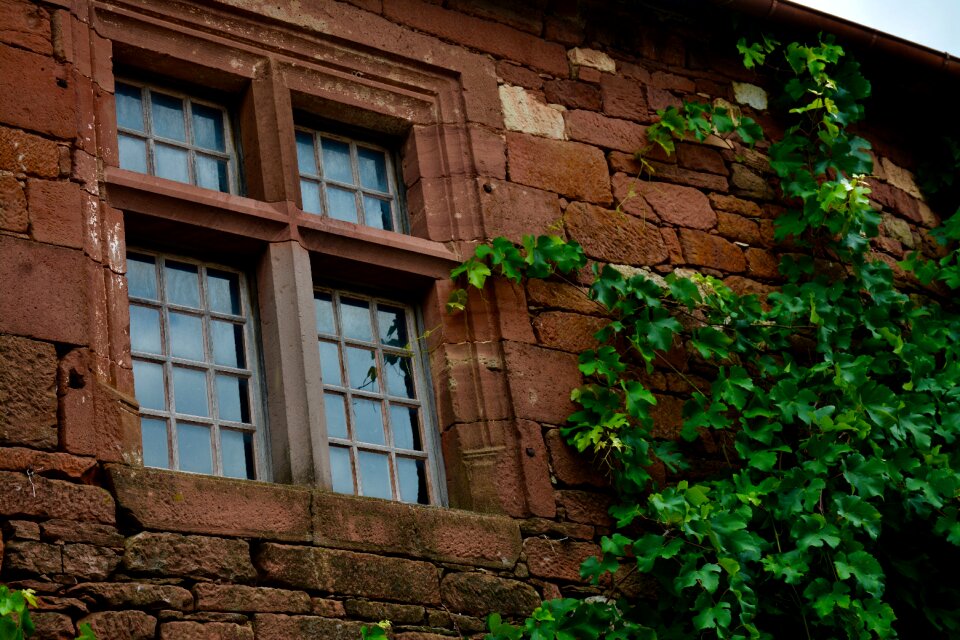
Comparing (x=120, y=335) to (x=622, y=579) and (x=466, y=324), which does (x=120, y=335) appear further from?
(x=622, y=579)

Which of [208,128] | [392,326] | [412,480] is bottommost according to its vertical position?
[412,480]

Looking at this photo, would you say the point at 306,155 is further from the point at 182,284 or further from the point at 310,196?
the point at 182,284

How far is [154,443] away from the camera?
5156 mm

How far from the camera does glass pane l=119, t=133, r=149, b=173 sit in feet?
18.7

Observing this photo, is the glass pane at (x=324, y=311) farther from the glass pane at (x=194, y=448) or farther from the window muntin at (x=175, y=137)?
the glass pane at (x=194, y=448)

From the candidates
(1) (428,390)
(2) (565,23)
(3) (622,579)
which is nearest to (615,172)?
(2) (565,23)

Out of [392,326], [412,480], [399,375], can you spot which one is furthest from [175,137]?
[412,480]

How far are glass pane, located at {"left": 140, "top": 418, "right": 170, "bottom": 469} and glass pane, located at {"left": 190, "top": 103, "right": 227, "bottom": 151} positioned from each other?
125 cm

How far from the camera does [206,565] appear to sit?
4.78 meters

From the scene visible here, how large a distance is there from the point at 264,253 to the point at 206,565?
138 centimetres

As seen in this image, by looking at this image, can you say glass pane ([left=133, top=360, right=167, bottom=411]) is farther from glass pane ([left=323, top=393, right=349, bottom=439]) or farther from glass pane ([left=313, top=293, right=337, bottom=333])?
glass pane ([left=313, top=293, right=337, bottom=333])

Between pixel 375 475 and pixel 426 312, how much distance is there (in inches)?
29.9

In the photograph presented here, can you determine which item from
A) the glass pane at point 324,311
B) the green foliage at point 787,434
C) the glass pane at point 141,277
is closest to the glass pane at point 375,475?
the glass pane at point 324,311

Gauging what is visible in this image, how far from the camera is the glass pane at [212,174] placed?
5.87 meters
